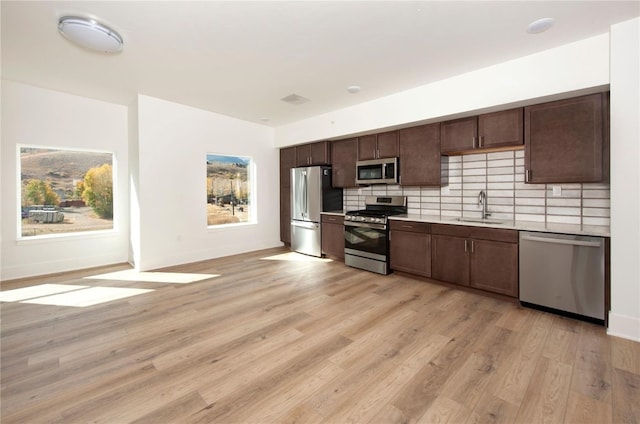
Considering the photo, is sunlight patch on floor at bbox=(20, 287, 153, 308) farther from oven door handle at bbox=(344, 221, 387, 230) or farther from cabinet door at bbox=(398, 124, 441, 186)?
cabinet door at bbox=(398, 124, 441, 186)

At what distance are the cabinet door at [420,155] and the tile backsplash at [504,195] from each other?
0.48 ft

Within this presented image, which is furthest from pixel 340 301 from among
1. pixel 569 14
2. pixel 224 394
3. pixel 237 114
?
pixel 237 114

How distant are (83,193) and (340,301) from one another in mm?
4665

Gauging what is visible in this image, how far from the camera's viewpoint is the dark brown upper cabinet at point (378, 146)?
4543 mm

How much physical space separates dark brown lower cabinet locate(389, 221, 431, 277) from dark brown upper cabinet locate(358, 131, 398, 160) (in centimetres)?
116

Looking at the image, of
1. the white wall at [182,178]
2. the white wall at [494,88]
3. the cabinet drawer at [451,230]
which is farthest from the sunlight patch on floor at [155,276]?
the white wall at [494,88]

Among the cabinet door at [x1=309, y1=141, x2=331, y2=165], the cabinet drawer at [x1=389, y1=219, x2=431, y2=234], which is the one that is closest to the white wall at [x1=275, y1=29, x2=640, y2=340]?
the cabinet drawer at [x1=389, y1=219, x2=431, y2=234]

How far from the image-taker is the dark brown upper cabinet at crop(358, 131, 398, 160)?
4543mm

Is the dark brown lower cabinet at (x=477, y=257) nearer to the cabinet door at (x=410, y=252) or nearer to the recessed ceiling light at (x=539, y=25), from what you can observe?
the cabinet door at (x=410, y=252)

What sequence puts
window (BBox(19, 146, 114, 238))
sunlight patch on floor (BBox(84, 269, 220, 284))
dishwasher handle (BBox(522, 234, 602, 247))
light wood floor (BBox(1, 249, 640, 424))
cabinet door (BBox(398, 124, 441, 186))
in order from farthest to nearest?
window (BBox(19, 146, 114, 238)) < sunlight patch on floor (BBox(84, 269, 220, 284)) < cabinet door (BBox(398, 124, 441, 186)) < dishwasher handle (BBox(522, 234, 602, 247)) < light wood floor (BBox(1, 249, 640, 424))

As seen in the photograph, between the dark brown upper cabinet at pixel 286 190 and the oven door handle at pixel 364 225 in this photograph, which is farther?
the dark brown upper cabinet at pixel 286 190

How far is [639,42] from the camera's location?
2.43m

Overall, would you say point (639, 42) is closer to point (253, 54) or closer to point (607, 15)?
point (607, 15)

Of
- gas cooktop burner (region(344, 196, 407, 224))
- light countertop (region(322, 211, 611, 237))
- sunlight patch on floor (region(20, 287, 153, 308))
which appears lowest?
sunlight patch on floor (region(20, 287, 153, 308))
